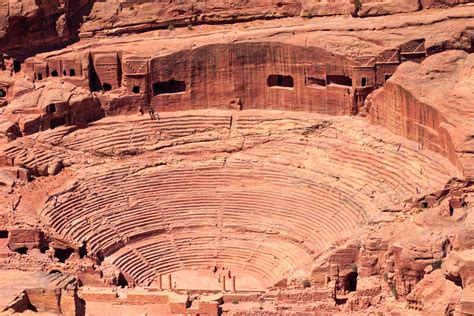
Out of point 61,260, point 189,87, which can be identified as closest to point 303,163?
point 189,87

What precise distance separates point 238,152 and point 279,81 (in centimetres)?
346

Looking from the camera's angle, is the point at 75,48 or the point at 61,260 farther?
the point at 75,48

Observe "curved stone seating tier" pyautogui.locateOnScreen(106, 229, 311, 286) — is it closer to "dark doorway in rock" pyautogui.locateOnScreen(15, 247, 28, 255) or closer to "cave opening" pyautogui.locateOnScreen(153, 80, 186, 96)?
"dark doorway in rock" pyautogui.locateOnScreen(15, 247, 28, 255)

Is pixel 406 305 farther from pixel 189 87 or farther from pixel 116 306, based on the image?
pixel 189 87

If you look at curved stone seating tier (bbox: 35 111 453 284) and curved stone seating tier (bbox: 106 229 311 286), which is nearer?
curved stone seating tier (bbox: 35 111 453 284)

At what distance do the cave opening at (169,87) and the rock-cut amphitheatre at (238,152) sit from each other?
0.27ft

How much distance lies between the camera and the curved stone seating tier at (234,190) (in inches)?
1786

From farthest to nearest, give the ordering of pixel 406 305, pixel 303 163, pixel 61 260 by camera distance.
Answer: pixel 303 163 < pixel 61 260 < pixel 406 305

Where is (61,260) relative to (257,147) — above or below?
below

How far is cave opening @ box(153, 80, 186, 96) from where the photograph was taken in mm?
51969

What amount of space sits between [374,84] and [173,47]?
789cm

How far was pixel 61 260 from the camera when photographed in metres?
45.2

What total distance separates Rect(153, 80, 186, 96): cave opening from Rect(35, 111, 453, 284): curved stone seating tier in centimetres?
129

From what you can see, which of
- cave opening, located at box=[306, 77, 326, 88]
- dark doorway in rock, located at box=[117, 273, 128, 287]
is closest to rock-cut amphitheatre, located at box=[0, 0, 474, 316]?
cave opening, located at box=[306, 77, 326, 88]
